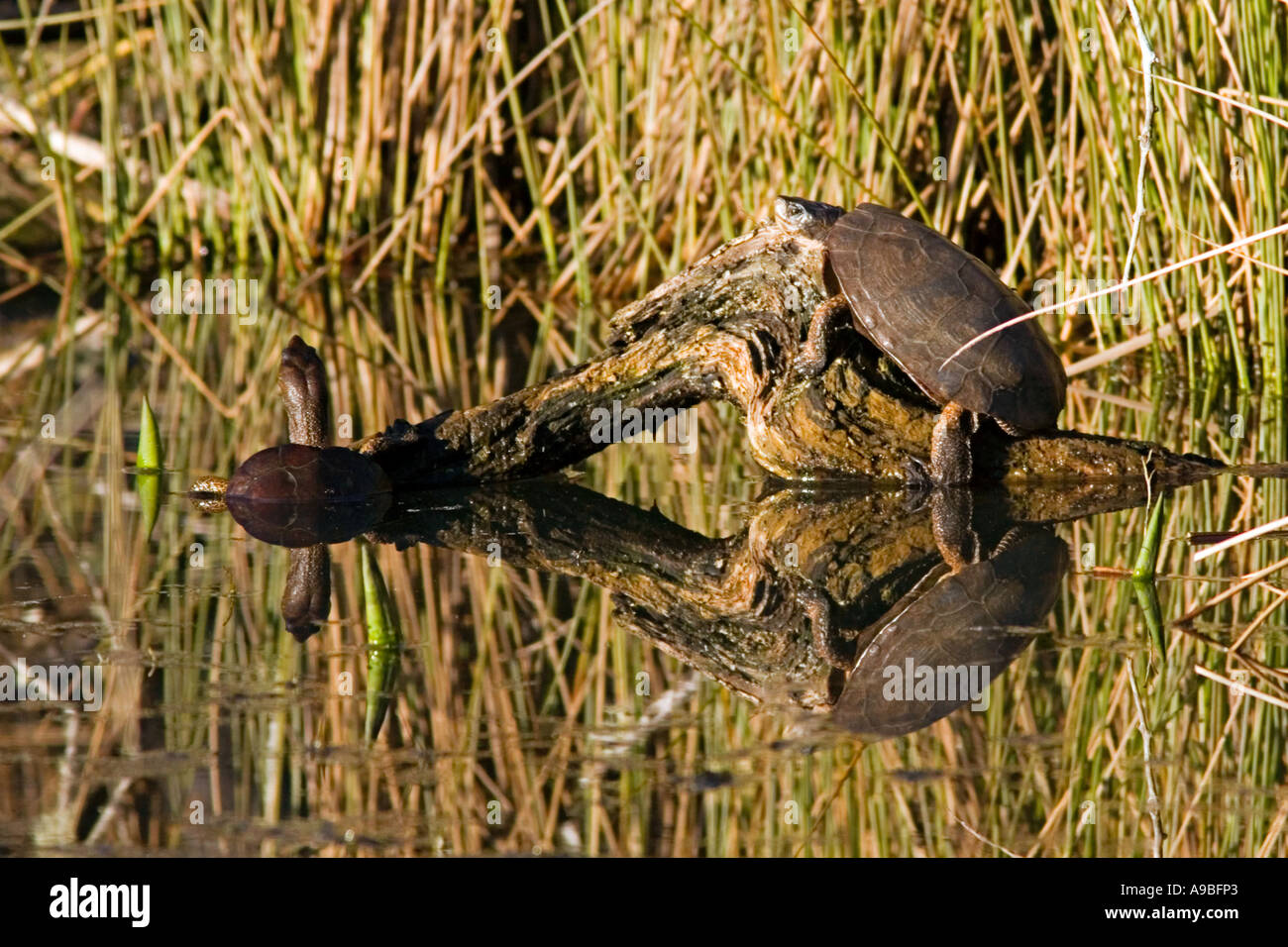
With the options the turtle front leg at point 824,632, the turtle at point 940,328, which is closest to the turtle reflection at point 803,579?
the turtle front leg at point 824,632

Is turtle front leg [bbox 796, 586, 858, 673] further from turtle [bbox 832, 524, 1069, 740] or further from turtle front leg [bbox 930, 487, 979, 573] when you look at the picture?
turtle front leg [bbox 930, 487, 979, 573]

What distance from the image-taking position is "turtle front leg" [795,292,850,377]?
4461 millimetres

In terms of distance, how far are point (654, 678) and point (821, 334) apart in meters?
1.65

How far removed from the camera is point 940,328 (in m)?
4.36

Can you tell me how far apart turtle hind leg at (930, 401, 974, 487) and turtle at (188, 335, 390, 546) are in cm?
158

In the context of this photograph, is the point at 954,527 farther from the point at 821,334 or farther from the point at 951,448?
the point at 821,334

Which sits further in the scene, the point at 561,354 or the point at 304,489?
the point at 561,354

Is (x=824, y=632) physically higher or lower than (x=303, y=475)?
lower

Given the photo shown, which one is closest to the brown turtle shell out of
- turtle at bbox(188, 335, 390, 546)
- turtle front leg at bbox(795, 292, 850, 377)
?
turtle at bbox(188, 335, 390, 546)

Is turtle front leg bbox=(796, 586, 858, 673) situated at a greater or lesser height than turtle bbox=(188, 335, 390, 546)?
lesser

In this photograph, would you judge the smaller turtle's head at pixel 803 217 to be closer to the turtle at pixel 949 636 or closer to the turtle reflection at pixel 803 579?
the turtle reflection at pixel 803 579

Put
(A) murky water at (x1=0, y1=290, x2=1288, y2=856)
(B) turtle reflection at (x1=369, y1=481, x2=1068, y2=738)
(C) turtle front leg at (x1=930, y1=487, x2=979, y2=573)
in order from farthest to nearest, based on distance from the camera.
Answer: (C) turtle front leg at (x1=930, y1=487, x2=979, y2=573) → (B) turtle reflection at (x1=369, y1=481, x2=1068, y2=738) → (A) murky water at (x1=0, y1=290, x2=1288, y2=856)

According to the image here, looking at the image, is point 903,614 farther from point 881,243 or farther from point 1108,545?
point 881,243

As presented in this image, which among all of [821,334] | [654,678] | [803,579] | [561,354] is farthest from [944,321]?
[561,354]
